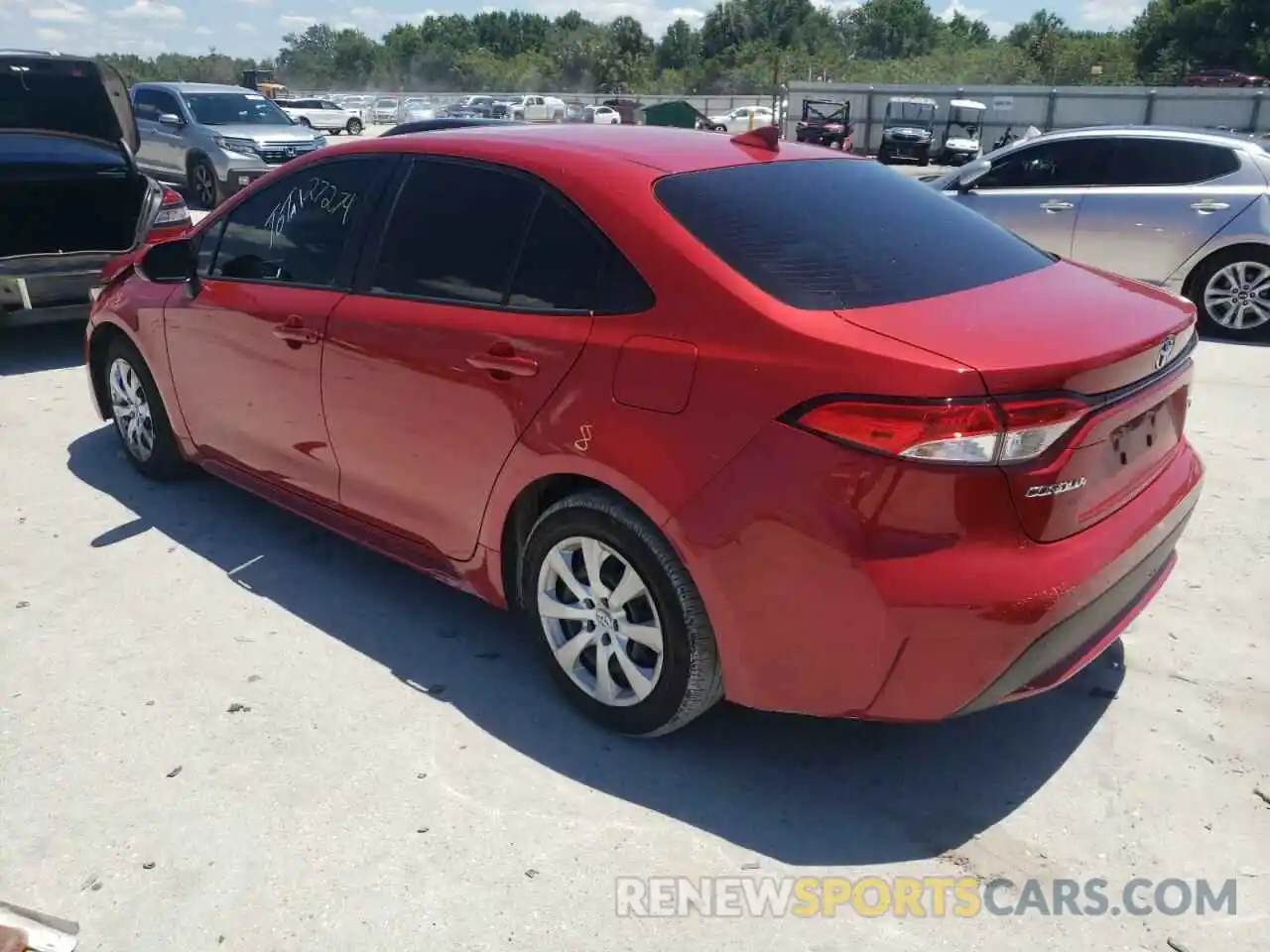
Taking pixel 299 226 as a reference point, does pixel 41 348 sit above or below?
below

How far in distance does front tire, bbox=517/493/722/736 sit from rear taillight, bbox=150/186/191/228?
5.89 m

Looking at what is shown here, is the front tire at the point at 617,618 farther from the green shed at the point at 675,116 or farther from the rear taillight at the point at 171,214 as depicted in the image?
the green shed at the point at 675,116

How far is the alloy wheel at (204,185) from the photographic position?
15203mm

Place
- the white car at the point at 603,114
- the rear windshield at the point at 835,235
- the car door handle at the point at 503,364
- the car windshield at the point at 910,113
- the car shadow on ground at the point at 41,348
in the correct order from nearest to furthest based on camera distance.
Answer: the rear windshield at the point at 835,235
the car door handle at the point at 503,364
the car shadow on ground at the point at 41,348
the car windshield at the point at 910,113
the white car at the point at 603,114

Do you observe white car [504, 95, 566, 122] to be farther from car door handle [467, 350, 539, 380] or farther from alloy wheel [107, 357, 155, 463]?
car door handle [467, 350, 539, 380]

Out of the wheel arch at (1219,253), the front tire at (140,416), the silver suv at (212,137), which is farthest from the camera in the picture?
the silver suv at (212,137)

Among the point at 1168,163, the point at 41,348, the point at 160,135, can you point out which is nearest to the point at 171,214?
the point at 41,348

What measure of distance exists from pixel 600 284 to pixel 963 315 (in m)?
0.98

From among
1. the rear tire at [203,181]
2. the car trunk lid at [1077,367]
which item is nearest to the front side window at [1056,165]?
the car trunk lid at [1077,367]

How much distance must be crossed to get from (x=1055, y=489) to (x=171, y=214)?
729 cm

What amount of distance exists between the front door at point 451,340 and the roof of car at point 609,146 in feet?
0.35

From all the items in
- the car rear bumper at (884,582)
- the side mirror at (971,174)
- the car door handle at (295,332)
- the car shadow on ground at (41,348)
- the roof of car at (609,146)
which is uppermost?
the roof of car at (609,146)

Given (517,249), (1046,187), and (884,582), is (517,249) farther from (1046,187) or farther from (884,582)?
(1046,187)

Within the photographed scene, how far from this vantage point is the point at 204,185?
15383mm
